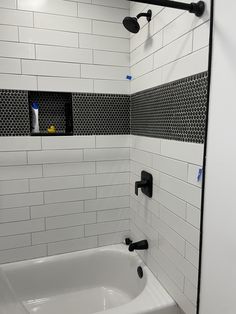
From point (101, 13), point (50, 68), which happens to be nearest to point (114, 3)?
point (101, 13)

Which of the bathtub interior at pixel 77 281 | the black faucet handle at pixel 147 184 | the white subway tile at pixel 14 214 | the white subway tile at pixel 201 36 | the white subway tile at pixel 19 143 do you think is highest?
the white subway tile at pixel 201 36

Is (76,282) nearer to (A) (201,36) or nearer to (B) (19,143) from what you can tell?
(B) (19,143)

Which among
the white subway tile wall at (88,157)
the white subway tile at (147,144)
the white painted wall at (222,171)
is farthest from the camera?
the white subway tile at (147,144)

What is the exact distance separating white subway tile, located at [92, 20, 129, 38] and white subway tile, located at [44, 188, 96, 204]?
1.17 m

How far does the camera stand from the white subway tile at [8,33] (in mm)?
1493

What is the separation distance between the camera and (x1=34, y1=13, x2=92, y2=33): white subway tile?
5.08 ft

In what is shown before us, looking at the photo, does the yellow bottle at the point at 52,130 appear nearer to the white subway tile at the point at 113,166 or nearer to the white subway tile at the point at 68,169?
the white subway tile at the point at 68,169

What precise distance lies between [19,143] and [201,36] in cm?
128

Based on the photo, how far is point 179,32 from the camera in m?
1.14

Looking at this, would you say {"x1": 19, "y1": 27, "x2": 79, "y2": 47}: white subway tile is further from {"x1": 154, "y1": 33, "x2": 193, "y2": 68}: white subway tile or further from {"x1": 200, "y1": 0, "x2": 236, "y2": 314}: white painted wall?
{"x1": 200, "y1": 0, "x2": 236, "y2": 314}: white painted wall

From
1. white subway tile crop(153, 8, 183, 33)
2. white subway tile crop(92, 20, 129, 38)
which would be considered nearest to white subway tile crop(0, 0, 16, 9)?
white subway tile crop(92, 20, 129, 38)

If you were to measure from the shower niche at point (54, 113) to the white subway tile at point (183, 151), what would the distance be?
A: 0.75 m

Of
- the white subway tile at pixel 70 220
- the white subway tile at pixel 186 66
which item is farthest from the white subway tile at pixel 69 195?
the white subway tile at pixel 186 66

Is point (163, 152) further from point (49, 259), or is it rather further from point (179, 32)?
point (49, 259)
